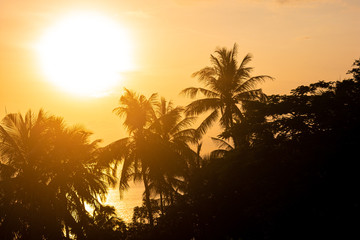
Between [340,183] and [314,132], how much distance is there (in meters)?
6.60

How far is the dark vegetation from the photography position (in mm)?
19375

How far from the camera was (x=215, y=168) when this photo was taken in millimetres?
24578

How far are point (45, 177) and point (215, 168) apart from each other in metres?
11.9

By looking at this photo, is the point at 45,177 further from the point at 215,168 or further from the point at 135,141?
the point at 215,168

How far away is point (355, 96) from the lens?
85.3 feet

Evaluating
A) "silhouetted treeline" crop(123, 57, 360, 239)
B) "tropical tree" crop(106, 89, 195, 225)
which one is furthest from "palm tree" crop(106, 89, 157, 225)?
"silhouetted treeline" crop(123, 57, 360, 239)

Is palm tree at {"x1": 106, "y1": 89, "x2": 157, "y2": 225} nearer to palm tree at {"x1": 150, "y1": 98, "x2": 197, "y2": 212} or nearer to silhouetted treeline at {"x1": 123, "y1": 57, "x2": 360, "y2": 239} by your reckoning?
palm tree at {"x1": 150, "y1": 98, "x2": 197, "y2": 212}

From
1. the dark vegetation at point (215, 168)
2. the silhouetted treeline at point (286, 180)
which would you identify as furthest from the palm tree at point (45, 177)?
the silhouetted treeline at point (286, 180)

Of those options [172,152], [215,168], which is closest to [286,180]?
[215,168]

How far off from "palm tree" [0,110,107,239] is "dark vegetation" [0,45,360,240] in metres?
0.07

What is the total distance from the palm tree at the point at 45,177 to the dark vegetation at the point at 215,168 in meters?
0.07

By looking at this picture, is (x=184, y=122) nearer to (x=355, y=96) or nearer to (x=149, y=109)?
(x=149, y=109)

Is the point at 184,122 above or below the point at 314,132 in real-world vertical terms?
above

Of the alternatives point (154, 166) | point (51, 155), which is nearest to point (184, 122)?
point (154, 166)
